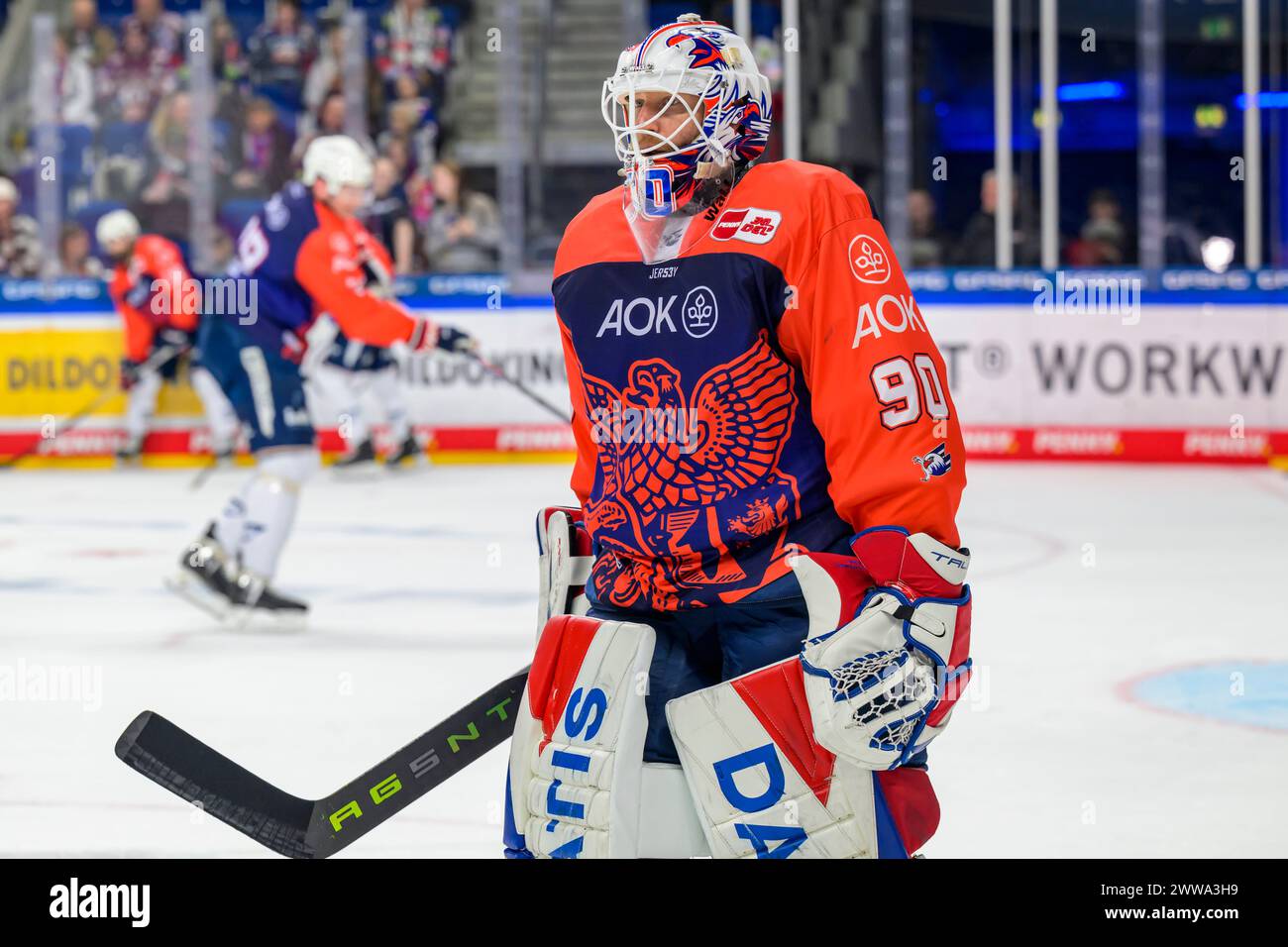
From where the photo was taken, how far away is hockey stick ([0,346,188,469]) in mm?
10273

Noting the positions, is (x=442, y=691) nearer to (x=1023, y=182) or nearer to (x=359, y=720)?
(x=359, y=720)

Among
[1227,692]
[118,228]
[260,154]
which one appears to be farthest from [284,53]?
[1227,692]

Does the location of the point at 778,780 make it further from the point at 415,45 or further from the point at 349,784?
the point at 415,45

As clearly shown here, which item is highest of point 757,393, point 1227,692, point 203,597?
point 757,393

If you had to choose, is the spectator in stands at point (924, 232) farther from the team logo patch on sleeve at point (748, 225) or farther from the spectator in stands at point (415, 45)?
the team logo patch on sleeve at point (748, 225)

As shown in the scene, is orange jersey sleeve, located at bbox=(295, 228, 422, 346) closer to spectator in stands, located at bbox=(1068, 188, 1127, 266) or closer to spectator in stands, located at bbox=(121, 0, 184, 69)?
spectator in stands, located at bbox=(1068, 188, 1127, 266)

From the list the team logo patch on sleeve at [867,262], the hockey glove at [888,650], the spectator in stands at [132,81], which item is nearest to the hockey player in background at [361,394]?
the spectator in stands at [132,81]

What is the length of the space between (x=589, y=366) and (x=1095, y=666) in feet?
9.72

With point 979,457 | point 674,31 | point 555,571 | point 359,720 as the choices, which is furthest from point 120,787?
point 979,457

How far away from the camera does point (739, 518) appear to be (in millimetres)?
2062

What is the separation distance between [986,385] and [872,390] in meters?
7.93

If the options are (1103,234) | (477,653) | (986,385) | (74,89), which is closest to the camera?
(477,653)

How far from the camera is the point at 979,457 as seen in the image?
9820mm

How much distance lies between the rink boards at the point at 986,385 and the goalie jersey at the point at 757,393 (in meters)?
7.68
